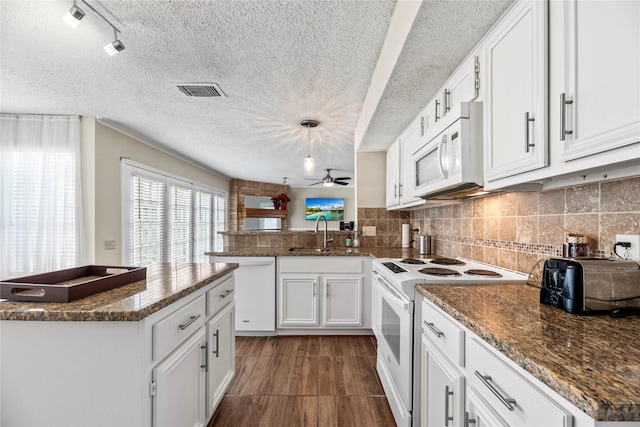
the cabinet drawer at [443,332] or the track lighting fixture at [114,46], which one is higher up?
the track lighting fixture at [114,46]

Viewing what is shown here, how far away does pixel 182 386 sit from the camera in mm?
1341

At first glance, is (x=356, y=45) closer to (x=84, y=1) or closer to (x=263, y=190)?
(x=84, y=1)

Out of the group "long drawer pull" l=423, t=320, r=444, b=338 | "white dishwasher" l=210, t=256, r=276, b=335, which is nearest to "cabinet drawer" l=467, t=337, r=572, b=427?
"long drawer pull" l=423, t=320, r=444, b=338

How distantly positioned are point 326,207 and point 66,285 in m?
8.61

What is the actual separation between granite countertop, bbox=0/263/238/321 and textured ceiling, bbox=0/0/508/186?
1.42m

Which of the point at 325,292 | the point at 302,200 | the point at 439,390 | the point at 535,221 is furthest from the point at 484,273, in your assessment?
the point at 302,200

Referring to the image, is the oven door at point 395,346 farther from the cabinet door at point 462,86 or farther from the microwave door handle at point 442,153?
the cabinet door at point 462,86

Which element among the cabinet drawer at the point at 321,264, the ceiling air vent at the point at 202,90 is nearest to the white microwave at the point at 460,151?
the cabinet drawer at the point at 321,264

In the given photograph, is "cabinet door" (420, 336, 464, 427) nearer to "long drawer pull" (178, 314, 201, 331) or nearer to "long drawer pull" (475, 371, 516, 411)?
"long drawer pull" (475, 371, 516, 411)

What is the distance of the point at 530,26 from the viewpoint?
3.59ft

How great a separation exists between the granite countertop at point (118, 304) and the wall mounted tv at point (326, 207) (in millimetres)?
8062

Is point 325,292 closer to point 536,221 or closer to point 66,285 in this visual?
point 536,221

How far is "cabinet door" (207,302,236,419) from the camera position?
1652 millimetres

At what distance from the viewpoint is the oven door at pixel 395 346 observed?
1.55 metres
